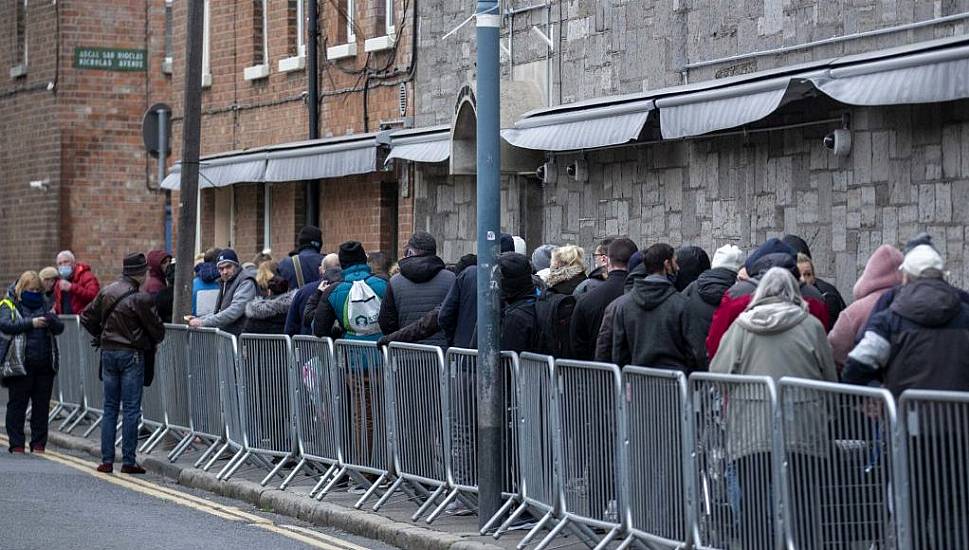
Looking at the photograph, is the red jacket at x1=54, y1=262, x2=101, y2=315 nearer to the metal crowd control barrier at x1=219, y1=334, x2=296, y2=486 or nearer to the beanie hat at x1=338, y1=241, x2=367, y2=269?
the metal crowd control barrier at x1=219, y1=334, x2=296, y2=486

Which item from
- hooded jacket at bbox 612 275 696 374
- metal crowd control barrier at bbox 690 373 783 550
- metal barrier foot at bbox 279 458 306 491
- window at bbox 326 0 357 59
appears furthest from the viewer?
window at bbox 326 0 357 59

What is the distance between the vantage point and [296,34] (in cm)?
2456

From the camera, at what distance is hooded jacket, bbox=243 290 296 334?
1525cm

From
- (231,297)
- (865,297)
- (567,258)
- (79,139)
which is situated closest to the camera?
(865,297)

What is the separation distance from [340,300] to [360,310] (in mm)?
176

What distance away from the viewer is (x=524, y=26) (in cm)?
1906

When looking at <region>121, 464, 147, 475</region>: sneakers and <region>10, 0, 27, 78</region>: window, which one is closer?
<region>121, 464, 147, 475</region>: sneakers

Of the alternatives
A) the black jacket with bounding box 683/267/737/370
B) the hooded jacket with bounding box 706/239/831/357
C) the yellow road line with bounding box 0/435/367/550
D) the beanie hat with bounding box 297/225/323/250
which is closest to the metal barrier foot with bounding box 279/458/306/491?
the yellow road line with bounding box 0/435/367/550

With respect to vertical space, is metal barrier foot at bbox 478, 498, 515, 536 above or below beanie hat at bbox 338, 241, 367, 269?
below

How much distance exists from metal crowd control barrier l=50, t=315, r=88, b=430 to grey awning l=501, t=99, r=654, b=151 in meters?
5.11

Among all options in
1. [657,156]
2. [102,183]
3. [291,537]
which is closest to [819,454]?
[291,537]

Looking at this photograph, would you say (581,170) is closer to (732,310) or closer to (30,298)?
(30,298)

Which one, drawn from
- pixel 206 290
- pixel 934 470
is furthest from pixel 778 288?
pixel 206 290

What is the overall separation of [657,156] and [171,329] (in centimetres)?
478
